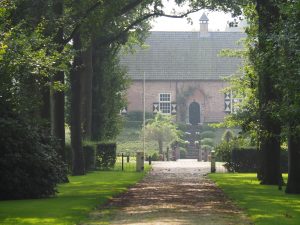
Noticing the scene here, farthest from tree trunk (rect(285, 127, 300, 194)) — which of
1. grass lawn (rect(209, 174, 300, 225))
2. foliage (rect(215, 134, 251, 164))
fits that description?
foliage (rect(215, 134, 251, 164))

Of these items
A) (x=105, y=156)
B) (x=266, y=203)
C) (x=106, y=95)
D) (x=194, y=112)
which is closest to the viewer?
(x=266, y=203)

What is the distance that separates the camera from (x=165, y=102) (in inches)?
2955

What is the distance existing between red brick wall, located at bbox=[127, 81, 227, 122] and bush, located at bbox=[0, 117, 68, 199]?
55.3 m

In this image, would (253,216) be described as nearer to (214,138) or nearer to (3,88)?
(3,88)

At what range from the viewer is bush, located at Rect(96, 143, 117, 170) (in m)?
38.6

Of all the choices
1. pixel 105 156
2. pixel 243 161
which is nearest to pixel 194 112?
pixel 105 156

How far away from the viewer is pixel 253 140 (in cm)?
2870

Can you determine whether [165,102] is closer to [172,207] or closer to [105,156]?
[105,156]

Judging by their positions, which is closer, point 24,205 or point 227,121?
point 24,205

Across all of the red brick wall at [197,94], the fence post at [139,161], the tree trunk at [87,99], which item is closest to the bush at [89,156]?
the tree trunk at [87,99]

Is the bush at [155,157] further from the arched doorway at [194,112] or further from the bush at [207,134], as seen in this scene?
the arched doorway at [194,112]

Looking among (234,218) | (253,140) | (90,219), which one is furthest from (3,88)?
(253,140)

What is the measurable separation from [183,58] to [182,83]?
356 cm

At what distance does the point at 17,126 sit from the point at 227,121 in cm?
1759
